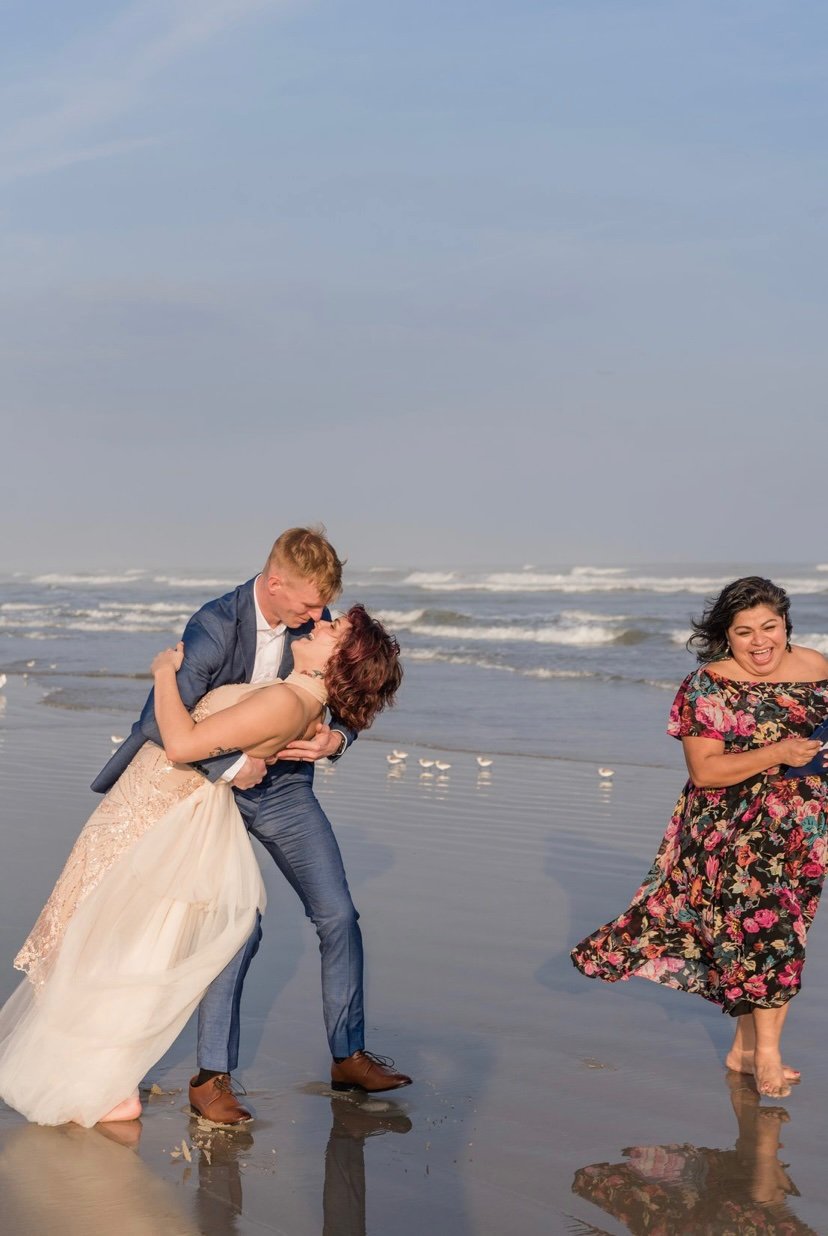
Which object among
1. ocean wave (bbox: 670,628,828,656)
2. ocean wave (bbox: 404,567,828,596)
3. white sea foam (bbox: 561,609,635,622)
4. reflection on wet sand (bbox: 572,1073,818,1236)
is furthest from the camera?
ocean wave (bbox: 404,567,828,596)

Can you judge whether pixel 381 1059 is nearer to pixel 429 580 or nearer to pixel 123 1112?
pixel 123 1112

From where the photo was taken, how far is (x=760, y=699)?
14.9 ft

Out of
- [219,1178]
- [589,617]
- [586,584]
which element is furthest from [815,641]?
[586,584]

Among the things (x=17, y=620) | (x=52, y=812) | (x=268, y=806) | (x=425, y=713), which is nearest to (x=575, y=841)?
(x=52, y=812)

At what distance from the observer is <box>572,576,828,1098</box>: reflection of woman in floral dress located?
173 inches

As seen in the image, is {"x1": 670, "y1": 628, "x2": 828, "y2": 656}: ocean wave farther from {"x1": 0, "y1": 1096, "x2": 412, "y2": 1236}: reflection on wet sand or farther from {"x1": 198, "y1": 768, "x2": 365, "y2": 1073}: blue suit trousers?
{"x1": 0, "y1": 1096, "x2": 412, "y2": 1236}: reflection on wet sand

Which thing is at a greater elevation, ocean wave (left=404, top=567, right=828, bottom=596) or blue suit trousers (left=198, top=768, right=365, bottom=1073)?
blue suit trousers (left=198, top=768, right=365, bottom=1073)

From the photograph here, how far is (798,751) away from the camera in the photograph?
4305mm

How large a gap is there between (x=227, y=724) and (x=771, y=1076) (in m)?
2.06

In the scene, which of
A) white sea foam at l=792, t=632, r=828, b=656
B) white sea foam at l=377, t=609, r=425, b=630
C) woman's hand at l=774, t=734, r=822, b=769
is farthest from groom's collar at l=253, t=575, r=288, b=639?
white sea foam at l=377, t=609, r=425, b=630

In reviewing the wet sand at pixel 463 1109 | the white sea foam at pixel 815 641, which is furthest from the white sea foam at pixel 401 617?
the wet sand at pixel 463 1109

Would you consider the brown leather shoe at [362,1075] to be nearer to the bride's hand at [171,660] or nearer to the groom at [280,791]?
the groom at [280,791]

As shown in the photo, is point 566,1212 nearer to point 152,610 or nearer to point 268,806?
point 268,806

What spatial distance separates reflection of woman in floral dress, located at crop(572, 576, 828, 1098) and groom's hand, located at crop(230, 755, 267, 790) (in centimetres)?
138
